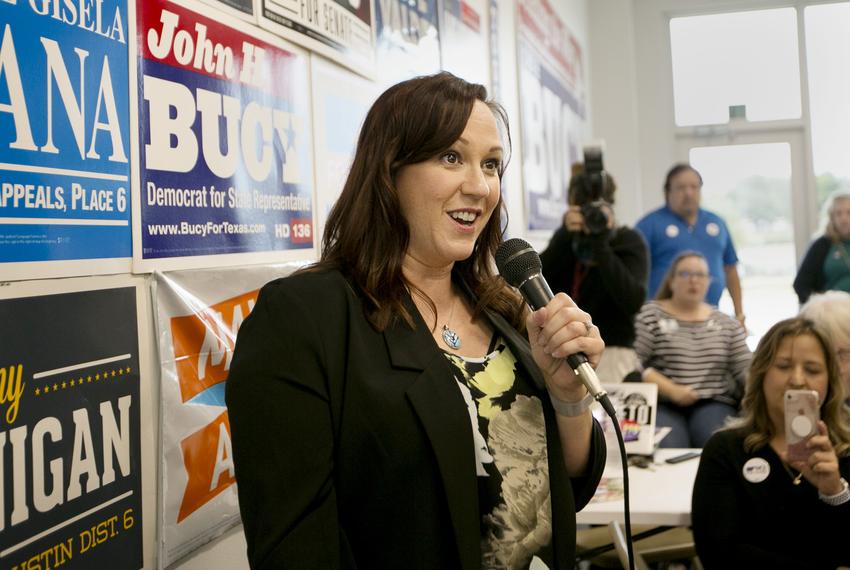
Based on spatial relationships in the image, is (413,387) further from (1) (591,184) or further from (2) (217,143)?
(1) (591,184)

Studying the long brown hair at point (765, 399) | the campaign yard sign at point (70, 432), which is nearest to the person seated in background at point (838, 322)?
the long brown hair at point (765, 399)

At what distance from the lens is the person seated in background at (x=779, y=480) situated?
1997 millimetres

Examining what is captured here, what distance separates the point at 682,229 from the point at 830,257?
3.19 ft

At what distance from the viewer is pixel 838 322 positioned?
9.29ft

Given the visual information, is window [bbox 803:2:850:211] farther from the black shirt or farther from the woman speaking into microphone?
the woman speaking into microphone

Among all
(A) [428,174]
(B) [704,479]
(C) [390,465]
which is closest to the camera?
(C) [390,465]

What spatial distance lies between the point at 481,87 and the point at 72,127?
0.64 meters

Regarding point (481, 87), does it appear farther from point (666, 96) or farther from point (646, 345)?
point (666, 96)

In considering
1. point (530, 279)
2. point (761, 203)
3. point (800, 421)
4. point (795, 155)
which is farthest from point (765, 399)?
point (795, 155)

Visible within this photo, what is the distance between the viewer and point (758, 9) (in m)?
8.08

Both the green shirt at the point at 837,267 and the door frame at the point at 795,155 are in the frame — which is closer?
the green shirt at the point at 837,267

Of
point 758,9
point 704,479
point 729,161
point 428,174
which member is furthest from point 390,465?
point 758,9

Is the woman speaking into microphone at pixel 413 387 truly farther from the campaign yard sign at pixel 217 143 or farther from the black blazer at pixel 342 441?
the campaign yard sign at pixel 217 143

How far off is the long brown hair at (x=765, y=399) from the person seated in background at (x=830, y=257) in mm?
3515
